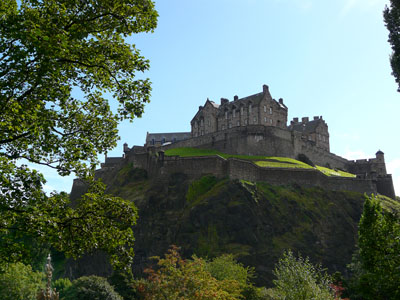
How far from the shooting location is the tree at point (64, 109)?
11.6 m

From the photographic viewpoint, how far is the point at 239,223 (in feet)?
171

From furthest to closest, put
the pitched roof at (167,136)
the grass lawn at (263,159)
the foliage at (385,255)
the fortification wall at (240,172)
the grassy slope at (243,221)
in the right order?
the pitched roof at (167,136) < the grass lawn at (263,159) < the fortification wall at (240,172) < the grassy slope at (243,221) < the foliage at (385,255)

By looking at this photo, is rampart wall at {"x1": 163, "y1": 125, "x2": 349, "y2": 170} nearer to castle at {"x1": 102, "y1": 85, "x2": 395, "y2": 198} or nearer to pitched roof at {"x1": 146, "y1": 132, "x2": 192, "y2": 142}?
castle at {"x1": 102, "y1": 85, "x2": 395, "y2": 198}

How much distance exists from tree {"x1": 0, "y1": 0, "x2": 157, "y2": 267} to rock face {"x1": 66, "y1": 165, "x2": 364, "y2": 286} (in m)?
36.2

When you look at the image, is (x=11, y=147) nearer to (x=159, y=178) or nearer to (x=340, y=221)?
(x=159, y=178)

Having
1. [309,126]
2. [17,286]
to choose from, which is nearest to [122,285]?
[17,286]

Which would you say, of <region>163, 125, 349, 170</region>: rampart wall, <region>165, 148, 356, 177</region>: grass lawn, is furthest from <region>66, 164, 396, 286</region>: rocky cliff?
<region>163, 125, 349, 170</region>: rampart wall

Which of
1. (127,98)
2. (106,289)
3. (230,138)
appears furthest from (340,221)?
(127,98)

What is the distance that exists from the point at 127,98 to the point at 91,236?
4897 mm

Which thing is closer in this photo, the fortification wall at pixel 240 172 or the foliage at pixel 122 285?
the foliage at pixel 122 285

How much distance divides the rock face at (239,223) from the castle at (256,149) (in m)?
2.03

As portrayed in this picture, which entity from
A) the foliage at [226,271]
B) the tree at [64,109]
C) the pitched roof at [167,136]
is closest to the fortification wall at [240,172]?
the foliage at [226,271]

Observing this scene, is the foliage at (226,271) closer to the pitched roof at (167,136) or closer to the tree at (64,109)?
the tree at (64,109)

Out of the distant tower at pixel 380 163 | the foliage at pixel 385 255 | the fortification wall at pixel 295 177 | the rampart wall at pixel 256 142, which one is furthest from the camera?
the distant tower at pixel 380 163
